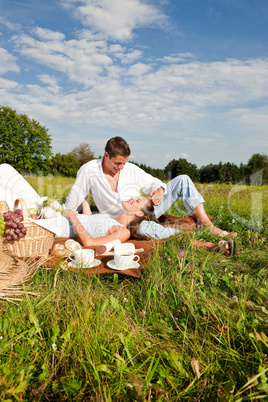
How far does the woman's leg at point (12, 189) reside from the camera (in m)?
4.60

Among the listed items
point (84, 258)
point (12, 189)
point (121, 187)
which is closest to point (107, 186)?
point (121, 187)

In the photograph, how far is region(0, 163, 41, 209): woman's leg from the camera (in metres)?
4.60

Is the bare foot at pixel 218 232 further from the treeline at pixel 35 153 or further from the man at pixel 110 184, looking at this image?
the treeline at pixel 35 153

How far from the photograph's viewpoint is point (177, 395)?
173 centimetres

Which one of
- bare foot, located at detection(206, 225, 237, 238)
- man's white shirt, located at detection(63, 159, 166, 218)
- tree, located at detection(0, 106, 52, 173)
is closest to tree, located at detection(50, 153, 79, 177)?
tree, located at detection(0, 106, 52, 173)

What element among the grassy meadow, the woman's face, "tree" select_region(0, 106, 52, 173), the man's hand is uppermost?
"tree" select_region(0, 106, 52, 173)

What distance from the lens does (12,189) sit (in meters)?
4.79

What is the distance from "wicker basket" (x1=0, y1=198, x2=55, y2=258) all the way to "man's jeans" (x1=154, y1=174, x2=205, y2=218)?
2356 mm

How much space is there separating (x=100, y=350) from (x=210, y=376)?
2.28 ft

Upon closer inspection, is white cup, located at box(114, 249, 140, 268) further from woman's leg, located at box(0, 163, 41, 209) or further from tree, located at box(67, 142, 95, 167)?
tree, located at box(67, 142, 95, 167)

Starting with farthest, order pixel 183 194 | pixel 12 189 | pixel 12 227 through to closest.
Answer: pixel 183 194
pixel 12 189
pixel 12 227

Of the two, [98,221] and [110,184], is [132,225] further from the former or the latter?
[110,184]

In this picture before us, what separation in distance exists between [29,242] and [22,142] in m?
39.8

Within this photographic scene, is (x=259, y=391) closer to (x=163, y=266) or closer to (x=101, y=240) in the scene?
(x=163, y=266)
